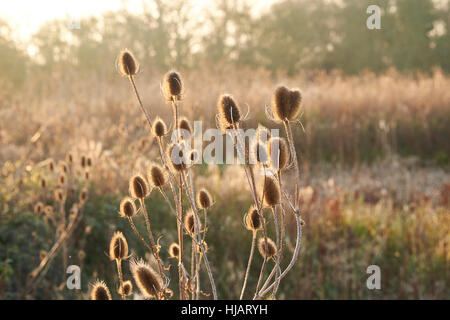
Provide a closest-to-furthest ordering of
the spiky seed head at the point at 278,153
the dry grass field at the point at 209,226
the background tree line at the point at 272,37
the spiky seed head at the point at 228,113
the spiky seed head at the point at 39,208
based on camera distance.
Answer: the spiky seed head at the point at 278,153, the spiky seed head at the point at 228,113, the spiky seed head at the point at 39,208, the dry grass field at the point at 209,226, the background tree line at the point at 272,37

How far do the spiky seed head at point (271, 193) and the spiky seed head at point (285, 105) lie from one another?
17 cm

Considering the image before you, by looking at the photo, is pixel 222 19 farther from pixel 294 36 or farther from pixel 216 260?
pixel 216 260

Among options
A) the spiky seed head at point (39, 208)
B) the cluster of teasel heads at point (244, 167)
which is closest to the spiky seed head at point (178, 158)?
the cluster of teasel heads at point (244, 167)

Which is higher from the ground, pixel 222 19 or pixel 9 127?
pixel 222 19

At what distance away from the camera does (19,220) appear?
3.35m

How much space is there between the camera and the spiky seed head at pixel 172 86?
130cm

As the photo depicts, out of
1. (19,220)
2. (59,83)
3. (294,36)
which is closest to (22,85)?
(59,83)

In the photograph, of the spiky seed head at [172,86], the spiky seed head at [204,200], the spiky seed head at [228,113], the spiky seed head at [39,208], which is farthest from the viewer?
the spiky seed head at [39,208]

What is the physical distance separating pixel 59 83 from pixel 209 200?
10633 millimetres

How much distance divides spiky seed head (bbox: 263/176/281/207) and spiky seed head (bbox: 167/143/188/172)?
0.22 m

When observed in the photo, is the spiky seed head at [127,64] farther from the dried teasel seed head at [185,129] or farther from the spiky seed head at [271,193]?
the spiky seed head at [271,193]

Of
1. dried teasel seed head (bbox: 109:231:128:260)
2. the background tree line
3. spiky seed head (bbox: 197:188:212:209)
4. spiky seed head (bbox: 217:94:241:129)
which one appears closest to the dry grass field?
dried teasel seed head (bbox: 109:231:128:260)

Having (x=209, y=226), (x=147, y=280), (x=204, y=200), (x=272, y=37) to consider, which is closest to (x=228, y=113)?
(x=204, y=200)

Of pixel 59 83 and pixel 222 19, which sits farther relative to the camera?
pixel 222 19
